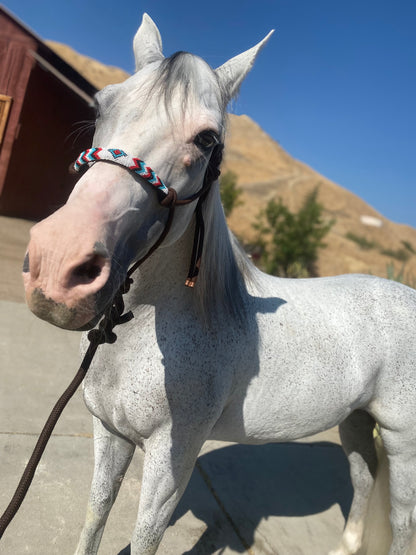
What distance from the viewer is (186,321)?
143 cm

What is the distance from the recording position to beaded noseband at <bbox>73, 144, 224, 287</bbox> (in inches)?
40.9

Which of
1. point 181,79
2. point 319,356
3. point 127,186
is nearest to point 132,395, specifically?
point 127,186

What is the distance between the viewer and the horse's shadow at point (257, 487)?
7.86 feet

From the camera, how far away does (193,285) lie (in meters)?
1.34

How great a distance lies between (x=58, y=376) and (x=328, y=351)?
2593mm

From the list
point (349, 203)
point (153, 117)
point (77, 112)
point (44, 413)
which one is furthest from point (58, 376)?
point (349, 203)

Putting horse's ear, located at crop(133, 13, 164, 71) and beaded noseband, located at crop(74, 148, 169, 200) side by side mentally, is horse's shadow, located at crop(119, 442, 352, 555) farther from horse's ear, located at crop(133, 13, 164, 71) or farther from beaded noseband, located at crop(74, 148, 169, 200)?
horse's ear, located at crop(133, 13, 164, 71)

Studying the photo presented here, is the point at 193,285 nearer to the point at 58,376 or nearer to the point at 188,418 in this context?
the point at 188,418

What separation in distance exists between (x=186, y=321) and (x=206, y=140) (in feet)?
1.95

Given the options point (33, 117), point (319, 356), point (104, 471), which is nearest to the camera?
point (104, 471)

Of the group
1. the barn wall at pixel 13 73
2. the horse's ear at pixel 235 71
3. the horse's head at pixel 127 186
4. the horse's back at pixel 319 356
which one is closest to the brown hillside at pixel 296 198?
the barn wall at pixel 13 73

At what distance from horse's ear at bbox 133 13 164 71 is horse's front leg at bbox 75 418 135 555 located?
4.39ft

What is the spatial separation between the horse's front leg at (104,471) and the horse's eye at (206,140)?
1.14 m

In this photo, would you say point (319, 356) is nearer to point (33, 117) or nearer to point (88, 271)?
point (88, 271)
